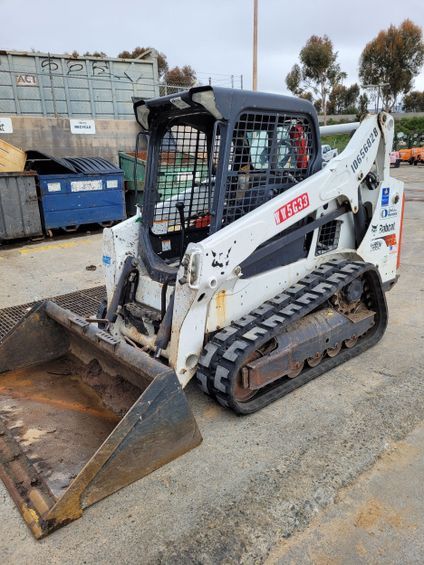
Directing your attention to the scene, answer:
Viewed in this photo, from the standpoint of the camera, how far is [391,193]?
4504 mm

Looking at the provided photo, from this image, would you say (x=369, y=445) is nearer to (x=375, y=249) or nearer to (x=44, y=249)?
(x=375, y=249)

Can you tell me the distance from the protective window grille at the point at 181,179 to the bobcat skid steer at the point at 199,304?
0.03ft

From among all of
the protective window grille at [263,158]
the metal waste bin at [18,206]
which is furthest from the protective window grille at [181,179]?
the metal waste bin at [18,206]

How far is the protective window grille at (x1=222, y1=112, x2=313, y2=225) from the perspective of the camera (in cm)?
328

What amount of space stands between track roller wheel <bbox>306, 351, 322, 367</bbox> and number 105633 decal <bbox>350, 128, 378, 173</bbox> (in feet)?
5.29

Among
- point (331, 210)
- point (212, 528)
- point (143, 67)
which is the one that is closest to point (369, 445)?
point (212, 528)

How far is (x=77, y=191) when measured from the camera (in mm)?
9938

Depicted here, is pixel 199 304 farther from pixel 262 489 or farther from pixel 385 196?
pixel 385 196

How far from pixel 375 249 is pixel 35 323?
3262mm

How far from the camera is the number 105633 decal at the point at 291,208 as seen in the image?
3.32 metres

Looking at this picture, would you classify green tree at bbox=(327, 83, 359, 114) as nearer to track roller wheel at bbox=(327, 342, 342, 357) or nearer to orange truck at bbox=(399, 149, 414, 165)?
orange truck at bbox=(399, 149, 414, 165)

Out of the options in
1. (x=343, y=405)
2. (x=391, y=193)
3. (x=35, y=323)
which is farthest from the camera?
(x=391, y=193)

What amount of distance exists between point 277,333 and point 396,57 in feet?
160

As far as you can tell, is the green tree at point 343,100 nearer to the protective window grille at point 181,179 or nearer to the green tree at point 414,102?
the green tree at point 414,102
